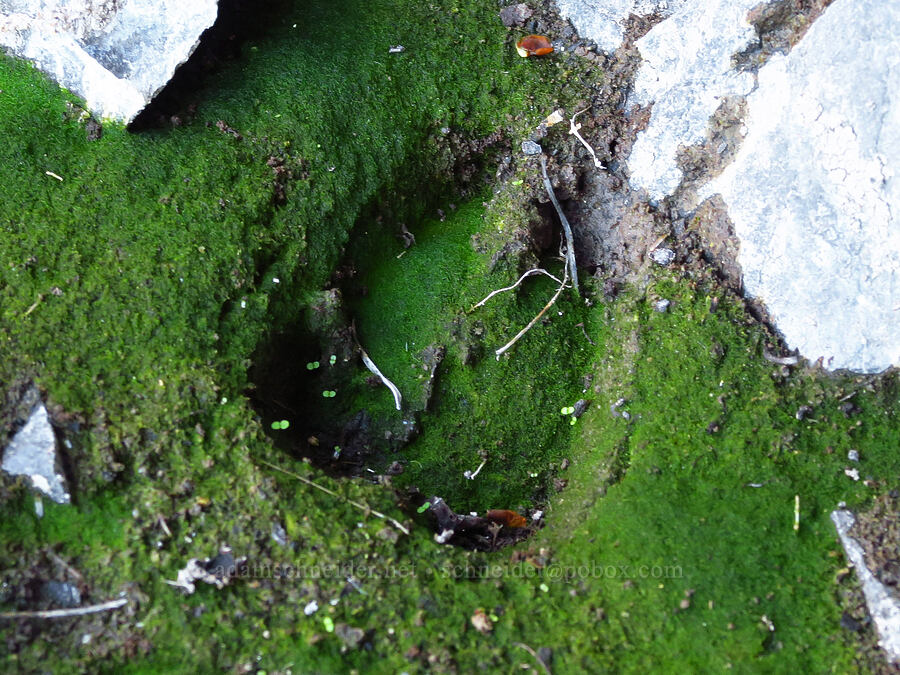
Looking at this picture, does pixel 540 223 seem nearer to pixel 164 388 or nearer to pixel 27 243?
pixel 164 388

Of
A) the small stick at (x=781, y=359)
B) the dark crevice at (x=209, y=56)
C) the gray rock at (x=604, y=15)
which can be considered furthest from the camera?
the gray rock at (x=604, y=15)

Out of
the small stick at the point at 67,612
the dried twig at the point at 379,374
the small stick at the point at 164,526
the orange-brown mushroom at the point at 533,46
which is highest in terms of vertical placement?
the orange-brown mushroom at the point at 533,46

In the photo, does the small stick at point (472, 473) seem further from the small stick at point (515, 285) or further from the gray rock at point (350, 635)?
the gray rock at point (350, 635)

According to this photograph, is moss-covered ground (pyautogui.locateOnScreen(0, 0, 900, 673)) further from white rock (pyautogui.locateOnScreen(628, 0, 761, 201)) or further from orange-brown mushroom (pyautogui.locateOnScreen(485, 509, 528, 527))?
white rock (pyautogui.locateOnScreen(628, 0, 761, 201))

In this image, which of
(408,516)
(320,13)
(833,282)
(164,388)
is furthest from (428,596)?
(320,13)

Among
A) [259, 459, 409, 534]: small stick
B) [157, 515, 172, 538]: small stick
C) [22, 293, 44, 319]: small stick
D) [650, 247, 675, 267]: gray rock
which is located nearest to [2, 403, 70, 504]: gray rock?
[157, 515, 172, 538]: small stick

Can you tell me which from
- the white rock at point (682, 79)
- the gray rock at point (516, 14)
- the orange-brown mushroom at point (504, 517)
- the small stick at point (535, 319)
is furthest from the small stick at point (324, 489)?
the gray rock at point (516, 14)
